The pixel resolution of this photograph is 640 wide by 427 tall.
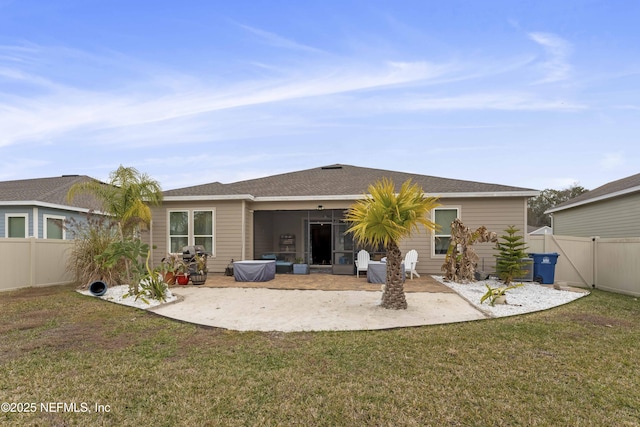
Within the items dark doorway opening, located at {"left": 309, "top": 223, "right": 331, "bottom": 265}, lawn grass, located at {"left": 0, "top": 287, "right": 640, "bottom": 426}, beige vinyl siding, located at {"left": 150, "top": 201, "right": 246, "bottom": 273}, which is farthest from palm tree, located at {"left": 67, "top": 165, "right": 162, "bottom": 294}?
dark doorway opening, located at {"left": 309, "top": 223, "right": 331, "bottom": 265}

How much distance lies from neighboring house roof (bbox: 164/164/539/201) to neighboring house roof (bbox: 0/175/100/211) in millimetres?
4906

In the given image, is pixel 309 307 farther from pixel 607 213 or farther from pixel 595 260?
pixel 607 213

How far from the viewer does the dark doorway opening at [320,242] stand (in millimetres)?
14031

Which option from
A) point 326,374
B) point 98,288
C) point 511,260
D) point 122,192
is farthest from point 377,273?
point 122,192

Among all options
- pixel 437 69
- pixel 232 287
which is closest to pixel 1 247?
pixel 232 287

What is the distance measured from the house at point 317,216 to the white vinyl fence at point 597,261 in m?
1.19

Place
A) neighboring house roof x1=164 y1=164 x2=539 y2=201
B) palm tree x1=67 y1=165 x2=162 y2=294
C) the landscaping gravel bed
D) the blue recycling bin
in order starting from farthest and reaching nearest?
neighboring house roof x1=164 y1=164 x2=539 y2=201 → palm tree x1=67 y1=165 x2=162 y2=294 → the blue recycling bin → the landscaping gravel bed

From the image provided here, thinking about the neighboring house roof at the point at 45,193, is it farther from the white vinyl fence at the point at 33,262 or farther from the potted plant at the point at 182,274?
the potted plant at the point at 182,274

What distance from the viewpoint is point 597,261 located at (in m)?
10.0

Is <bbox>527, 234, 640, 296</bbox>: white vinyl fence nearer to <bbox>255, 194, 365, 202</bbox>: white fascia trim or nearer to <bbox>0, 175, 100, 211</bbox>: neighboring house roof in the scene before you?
<bbox>255, 194, 365, 202</bbox>: white fascia trim

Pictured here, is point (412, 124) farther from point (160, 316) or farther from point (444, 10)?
point (160, 316)

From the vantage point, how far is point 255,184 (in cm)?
1477

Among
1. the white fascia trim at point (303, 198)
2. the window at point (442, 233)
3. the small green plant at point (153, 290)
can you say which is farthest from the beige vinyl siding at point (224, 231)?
the window at point (442, 233)

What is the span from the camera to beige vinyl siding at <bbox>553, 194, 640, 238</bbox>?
11609mm
